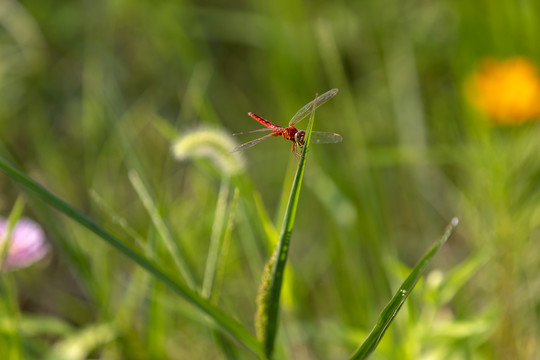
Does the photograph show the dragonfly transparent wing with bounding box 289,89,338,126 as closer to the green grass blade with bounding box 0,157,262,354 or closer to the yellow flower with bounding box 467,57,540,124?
the green grass blade with bounding box 0,157,262,354

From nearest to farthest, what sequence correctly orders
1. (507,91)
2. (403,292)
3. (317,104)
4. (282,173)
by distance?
(403,292), (317,104), (507,91), (282,173)

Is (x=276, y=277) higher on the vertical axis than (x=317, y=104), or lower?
lower

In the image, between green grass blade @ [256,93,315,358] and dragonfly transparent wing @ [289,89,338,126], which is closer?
green grass blade @ [256,93,315,358]

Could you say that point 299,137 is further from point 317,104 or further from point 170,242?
point 170,242

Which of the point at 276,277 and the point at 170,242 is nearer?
the point at 276,277

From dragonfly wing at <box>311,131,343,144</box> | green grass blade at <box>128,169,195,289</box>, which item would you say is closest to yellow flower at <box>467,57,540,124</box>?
dragonfly wing at <box>311,131,343,144</box>

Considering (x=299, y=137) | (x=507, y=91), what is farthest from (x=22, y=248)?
(x=507, y=91)
